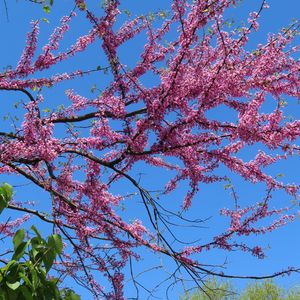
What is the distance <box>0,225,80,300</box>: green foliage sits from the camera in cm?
245

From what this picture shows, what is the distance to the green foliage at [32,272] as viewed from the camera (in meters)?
2.45

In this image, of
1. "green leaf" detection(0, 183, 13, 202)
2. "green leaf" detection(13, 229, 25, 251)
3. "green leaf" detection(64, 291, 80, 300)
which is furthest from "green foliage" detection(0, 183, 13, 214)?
"green leaf" detection(64, 291, 80, 300)

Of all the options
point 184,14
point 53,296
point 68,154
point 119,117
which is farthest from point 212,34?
point 53,296

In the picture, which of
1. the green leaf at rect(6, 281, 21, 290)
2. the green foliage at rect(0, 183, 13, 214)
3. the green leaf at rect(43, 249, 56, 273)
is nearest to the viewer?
the green leaf at rect(6, 281, 21, 290)

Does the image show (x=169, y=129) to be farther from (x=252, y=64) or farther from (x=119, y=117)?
(x=252, y=64)

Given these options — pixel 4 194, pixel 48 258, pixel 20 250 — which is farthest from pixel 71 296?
pixel 4 194

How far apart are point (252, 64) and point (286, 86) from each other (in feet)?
1.58

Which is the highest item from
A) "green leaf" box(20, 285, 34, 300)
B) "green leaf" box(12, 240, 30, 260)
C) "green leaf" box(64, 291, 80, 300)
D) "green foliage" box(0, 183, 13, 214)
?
"green foliage" box(0, 183, 13, 214)

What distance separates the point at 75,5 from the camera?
6.33 metres

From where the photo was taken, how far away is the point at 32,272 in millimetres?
2480

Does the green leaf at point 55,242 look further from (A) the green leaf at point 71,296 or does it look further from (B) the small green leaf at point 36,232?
(A) the green leaf at point 71,296

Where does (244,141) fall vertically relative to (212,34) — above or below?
below

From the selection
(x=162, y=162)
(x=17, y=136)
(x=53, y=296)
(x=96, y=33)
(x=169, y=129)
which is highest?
(x=96, y=33)

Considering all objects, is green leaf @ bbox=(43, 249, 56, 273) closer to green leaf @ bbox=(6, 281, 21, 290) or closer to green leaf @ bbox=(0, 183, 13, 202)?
green leaf @ bbox=(6, 281, 21, 290)
